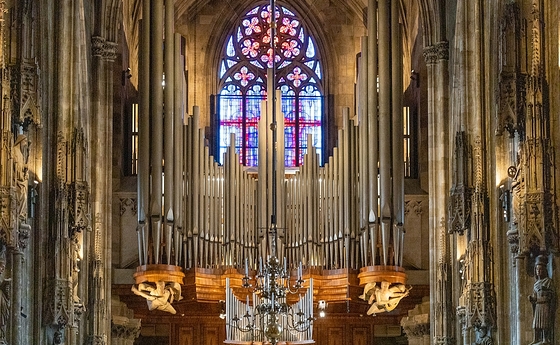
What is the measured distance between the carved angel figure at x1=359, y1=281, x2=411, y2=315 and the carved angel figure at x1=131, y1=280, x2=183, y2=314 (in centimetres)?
467

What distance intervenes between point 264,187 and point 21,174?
46.1ft

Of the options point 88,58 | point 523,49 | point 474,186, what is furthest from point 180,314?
point 523,49

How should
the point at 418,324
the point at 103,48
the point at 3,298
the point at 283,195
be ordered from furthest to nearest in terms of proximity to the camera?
the point at 418,324 → the point at 283,195 → the point at 103,48 → the point at 3,298

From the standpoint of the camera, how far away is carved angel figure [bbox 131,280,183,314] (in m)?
40.8

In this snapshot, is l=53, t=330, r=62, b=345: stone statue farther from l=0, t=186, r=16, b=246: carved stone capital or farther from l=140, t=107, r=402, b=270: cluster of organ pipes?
l=140, t=107, r=402, b=270: cluster of organ pipes

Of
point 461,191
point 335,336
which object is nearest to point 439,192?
point 461,191

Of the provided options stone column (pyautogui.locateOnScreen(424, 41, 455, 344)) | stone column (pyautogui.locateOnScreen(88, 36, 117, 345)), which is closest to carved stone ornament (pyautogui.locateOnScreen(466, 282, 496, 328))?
stone column (pyautogui.locateOnScreen(424, 41, 455, 344))

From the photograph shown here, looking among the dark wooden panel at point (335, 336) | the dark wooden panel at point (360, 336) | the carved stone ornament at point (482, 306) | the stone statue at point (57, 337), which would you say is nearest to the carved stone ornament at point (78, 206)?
the stone statue at point (57, 337)

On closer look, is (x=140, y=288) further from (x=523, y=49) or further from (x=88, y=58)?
(x=523, y=49)

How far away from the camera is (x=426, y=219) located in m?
44.8

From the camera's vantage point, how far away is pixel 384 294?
40750 mm

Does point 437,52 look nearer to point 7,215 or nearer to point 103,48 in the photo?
point 103,48

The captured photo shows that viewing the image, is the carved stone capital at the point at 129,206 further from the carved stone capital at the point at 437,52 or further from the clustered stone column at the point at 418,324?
the carved stone capital at the point at 437,52

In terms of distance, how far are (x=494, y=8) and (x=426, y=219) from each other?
1114cm
